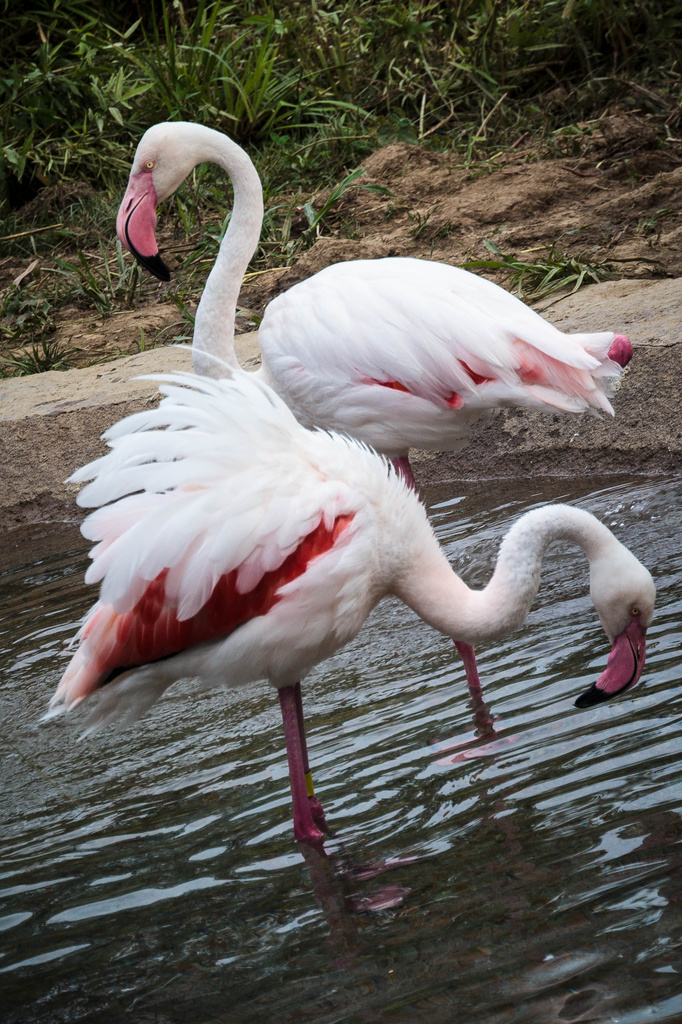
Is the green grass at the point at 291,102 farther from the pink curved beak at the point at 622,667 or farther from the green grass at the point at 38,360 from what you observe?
the pink curved beak at the point at 622,667

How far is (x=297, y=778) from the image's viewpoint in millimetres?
2814

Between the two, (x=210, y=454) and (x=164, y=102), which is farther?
(x=164, y=102)

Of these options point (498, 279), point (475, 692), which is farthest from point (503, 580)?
point (498, 279)

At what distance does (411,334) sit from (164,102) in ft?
16.9

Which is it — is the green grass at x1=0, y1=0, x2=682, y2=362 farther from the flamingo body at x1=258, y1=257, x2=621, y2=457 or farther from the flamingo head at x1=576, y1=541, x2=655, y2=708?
the flamingo head at x1=576, y1=541, x2=655, y2=708

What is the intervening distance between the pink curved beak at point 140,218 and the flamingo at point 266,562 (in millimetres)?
1996

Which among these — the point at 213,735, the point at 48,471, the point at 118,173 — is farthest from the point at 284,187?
the point at 213,735

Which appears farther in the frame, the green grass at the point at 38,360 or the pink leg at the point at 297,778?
the green grass at the point at 38,360

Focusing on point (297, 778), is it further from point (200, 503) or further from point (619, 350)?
point (619, 350)

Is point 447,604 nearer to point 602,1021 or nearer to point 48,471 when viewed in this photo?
point 602,1021

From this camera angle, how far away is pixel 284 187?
8023 millimetres

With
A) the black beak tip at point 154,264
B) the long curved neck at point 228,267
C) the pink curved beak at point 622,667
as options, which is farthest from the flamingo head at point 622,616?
the black beak tip at point 154,264

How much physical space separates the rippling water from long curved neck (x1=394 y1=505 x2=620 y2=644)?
0.26m

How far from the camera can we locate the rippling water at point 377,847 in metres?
2.08
